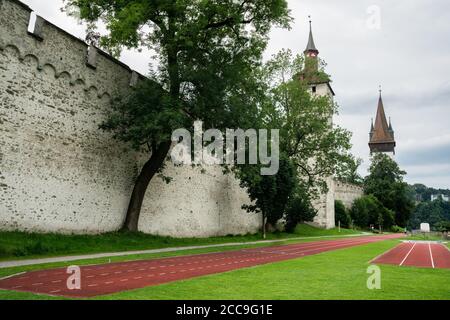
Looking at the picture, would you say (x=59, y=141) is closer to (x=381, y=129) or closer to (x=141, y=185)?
(x=141, y=185)

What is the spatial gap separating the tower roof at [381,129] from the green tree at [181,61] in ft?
328

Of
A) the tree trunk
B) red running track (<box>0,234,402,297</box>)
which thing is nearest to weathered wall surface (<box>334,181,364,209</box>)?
the tree trunk

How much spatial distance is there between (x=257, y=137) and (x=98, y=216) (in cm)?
923

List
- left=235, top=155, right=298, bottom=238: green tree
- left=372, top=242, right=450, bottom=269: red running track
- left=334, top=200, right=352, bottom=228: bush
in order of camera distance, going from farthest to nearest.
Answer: left=334, top=200, right=352, bottom=228: bush < left=235, top=155, right=298, bottom=238: green tree < left=372, top=242, right=450, bottom=269: red running track

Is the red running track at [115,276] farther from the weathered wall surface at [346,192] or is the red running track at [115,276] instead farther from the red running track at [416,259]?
the weathered wall surface at [346,192]

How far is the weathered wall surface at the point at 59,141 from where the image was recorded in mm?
16328

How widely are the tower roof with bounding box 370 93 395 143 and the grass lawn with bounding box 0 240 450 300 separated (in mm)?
109280

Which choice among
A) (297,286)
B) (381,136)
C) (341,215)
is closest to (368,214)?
(341,215)

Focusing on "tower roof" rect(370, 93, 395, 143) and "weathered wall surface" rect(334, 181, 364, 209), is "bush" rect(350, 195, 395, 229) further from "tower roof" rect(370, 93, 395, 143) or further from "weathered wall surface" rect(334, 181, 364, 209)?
"tower roof" rect(370, 93, 395, 143)

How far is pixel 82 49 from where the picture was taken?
797 inches

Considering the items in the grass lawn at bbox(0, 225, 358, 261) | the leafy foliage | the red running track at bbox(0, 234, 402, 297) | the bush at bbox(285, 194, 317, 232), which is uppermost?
→ the leafy foliage

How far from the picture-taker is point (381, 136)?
4564 inches

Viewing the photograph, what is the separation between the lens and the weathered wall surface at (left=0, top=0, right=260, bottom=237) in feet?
53.6

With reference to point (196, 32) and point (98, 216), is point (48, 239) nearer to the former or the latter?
point (98, 216)
